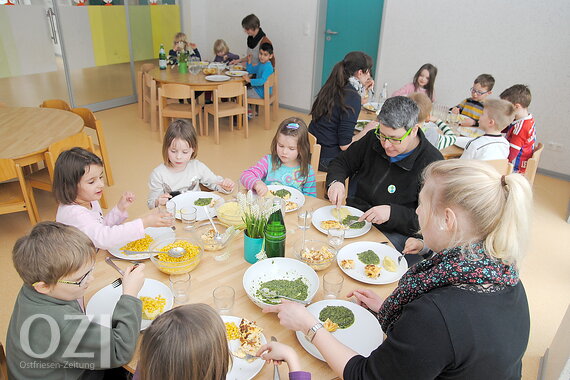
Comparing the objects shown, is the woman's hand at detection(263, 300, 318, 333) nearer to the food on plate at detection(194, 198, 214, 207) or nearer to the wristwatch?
the wristwatch

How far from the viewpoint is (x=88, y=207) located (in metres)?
2.28

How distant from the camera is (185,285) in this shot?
1575 millimetres

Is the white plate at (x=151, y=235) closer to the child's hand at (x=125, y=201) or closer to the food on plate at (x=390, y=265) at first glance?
the child's hand at (x=125, y=201)

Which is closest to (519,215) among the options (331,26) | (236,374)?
(236,374)

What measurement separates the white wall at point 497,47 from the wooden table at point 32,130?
4424 millimetres

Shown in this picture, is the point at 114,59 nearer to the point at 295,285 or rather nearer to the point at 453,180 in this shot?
the point at 295,285

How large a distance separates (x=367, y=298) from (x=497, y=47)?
4682mm

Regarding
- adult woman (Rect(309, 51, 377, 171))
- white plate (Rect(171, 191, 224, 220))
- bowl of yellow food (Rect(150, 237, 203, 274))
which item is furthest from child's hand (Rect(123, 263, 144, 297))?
adult woman (Rect(309, 51, 377, 171))

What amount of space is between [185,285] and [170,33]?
22.5 feet

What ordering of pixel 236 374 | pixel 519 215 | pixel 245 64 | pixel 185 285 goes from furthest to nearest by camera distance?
pixel 245 64, pixel 185 285, pixel 236 374, pixel 519 215

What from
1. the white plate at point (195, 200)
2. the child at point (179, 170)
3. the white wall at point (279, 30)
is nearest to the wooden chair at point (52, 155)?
the child at point (179, 170)

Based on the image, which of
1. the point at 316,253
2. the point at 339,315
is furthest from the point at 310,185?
the point at 339,315

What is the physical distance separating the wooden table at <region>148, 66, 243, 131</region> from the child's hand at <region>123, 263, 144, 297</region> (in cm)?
427

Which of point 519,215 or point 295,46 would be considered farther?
point 295,46
